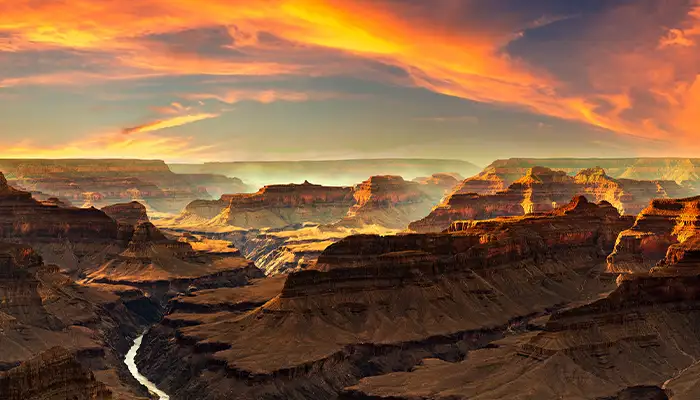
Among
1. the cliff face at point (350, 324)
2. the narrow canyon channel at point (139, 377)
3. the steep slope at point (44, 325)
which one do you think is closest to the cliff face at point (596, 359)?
the cliff face at point (350, 324)

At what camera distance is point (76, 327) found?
180 metres

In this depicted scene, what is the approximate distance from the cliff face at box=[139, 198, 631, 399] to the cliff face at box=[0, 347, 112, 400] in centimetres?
5267

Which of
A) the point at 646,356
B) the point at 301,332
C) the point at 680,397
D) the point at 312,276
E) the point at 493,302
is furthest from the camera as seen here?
the point at 493,302

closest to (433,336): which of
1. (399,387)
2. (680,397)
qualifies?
(399,387)

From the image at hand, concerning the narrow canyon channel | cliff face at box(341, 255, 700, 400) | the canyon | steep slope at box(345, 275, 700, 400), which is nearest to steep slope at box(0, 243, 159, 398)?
the canyon

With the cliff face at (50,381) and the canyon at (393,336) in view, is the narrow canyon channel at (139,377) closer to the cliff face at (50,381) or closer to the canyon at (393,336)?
the canyon at (393,336)

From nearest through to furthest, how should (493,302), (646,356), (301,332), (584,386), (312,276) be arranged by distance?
(584,386), (646,356), (301,332), (312,276), (493,302)

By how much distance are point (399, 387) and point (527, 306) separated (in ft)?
216

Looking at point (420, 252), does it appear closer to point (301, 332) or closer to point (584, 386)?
point (301, 332)

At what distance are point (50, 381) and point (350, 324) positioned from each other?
85.6 meters

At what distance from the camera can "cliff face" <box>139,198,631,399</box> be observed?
485 ft

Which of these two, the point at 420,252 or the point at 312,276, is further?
the point at 420,252

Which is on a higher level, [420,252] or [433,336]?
[420,252]

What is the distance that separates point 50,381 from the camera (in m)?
86.4
